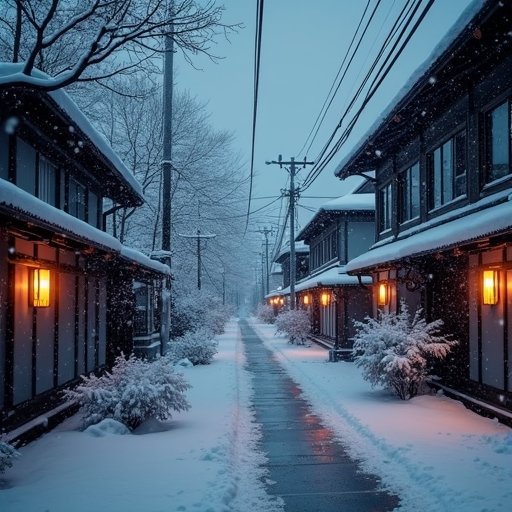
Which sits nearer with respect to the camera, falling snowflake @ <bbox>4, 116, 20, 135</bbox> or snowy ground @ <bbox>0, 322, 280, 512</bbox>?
snowy ground @ <bbox>0, 322, 280, 512</bbox>

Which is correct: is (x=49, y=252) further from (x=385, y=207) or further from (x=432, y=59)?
(x=385, y=207)

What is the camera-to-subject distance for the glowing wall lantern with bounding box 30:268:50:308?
8.99 meters

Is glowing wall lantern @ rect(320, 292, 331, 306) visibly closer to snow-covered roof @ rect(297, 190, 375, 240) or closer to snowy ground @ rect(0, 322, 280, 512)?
snow-covered roof @ rect(297, 190, 375, 240)

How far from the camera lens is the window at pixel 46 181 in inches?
424

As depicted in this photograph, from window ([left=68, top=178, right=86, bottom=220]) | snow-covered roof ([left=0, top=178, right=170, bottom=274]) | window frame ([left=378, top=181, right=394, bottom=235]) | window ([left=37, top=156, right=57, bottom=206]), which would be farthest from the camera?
window frame ([left=378, top=181, right=394, bottom=235])

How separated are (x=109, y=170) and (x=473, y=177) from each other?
8280mm

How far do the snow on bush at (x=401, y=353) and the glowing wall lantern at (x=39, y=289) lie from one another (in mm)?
6584

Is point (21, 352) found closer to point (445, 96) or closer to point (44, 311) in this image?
point (44, 311)

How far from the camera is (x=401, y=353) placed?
12.2 meters

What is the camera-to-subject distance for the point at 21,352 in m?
8.88

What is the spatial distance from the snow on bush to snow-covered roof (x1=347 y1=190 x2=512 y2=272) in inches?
63.7

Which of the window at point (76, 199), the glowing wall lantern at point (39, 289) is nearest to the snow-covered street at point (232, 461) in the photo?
the glowing wall lantern at point (39, 289)

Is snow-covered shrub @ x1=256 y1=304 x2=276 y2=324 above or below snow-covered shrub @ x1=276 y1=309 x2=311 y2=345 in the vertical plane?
below

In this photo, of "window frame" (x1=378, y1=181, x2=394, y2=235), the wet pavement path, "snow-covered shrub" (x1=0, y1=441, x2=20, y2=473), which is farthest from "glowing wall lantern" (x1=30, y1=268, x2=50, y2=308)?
"window frame" (x1=378, y1=181, x2=394, y2=235)
